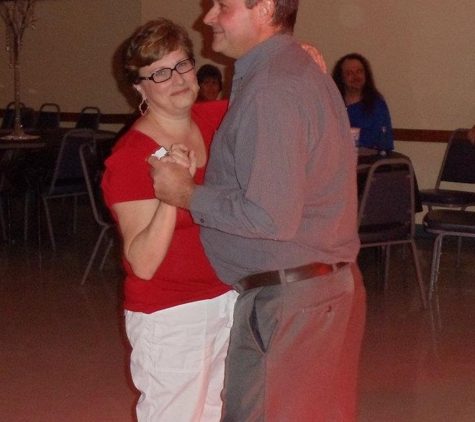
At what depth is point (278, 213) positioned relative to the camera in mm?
1710

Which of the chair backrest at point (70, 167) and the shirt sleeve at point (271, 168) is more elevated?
the shirt sleeve at point (271, 168)

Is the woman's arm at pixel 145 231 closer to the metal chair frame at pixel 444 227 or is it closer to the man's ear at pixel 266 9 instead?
the man's ear at pixel 266 9

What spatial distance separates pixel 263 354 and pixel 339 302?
211mm

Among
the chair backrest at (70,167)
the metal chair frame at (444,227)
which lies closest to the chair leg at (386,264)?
the metal chair frame at (444,227)

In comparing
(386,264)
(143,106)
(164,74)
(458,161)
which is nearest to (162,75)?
(164,74)

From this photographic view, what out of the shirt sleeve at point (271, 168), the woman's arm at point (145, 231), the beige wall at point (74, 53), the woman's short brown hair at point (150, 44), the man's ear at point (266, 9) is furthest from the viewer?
the beige wall at point (74, 53)

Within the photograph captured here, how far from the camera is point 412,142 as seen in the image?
7121mm

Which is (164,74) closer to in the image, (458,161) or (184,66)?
(184,66)

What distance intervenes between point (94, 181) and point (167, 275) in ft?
11.6

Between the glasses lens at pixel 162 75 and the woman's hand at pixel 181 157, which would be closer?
the woman's hand at pixel 181 157

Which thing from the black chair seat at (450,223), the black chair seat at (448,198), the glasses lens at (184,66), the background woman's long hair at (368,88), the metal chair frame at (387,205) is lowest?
the black chair seat at (448,198)

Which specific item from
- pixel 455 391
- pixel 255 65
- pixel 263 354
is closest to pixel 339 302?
pixel 263 354

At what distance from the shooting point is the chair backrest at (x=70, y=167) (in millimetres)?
6230

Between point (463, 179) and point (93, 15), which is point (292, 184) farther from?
point (93, 15)
